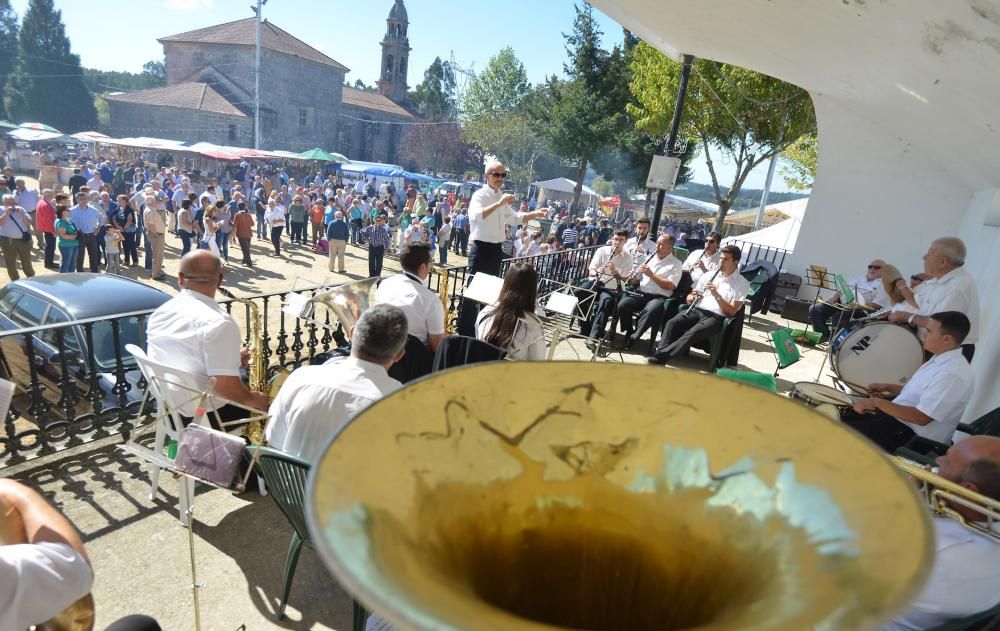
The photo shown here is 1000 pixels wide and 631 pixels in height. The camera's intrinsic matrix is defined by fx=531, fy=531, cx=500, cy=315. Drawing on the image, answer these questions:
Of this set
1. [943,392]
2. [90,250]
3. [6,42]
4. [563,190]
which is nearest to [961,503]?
[943,392]

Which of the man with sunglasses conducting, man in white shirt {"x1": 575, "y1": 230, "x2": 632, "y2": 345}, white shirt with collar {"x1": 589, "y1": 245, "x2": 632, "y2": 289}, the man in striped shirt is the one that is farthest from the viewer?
the man in striped shirt

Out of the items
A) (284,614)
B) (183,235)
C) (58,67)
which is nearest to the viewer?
(284,614)

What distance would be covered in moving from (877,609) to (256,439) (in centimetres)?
351

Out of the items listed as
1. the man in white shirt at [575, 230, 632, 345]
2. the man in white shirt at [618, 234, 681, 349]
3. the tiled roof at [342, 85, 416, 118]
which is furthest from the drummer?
the tiled roof at [342, 85, 416, 118]

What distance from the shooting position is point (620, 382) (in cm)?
136

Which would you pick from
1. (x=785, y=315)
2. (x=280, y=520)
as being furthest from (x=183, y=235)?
(x=785, y=315)

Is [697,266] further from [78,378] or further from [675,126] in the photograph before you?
[78,378]

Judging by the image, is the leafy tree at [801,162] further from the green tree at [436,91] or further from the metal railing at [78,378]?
the green tree at [436,91]

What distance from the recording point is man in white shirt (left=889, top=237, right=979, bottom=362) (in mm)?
4977

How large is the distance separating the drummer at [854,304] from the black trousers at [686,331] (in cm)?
276

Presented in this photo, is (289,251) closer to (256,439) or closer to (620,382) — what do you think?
(256,439)

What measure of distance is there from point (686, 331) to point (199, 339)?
210 inches

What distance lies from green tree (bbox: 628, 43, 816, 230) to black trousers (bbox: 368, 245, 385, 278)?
31.2ft

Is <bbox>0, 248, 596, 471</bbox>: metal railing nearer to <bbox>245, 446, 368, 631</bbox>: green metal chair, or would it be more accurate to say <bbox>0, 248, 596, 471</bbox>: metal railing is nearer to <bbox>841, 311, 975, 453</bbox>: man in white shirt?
<bbox>245, 446, 368, 631</bbox>: green metal chair
